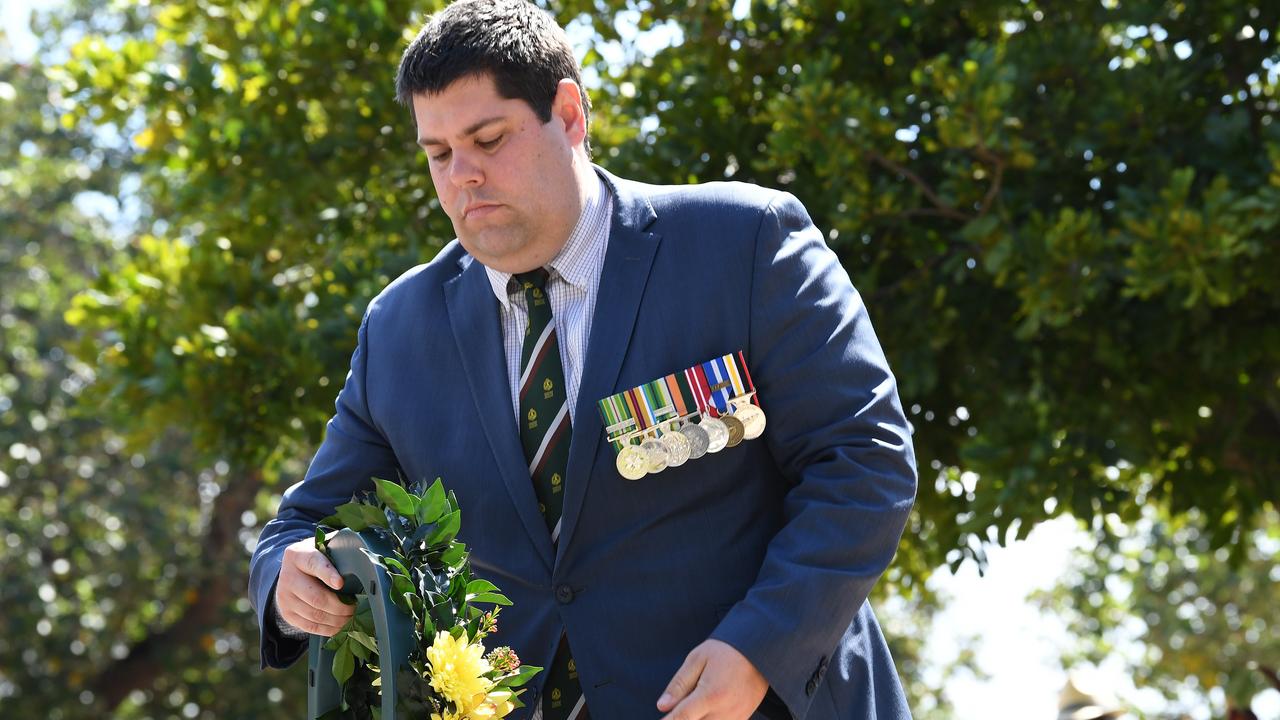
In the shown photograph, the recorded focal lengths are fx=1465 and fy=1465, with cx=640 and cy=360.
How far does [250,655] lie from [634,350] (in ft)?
34.6

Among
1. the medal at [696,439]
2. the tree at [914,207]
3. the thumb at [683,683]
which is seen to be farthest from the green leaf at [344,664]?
the tree at [914,207]

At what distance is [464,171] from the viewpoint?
7.24 feet

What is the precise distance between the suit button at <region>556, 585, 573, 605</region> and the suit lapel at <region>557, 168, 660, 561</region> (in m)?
0.05

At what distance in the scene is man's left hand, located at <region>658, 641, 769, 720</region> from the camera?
1912mm

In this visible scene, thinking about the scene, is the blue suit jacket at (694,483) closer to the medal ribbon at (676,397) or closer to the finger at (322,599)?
the medal ribbon at (676,397)

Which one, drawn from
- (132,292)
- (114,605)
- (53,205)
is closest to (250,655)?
(114,605)

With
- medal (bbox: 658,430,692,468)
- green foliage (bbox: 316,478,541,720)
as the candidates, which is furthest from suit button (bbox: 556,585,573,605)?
medal (bbox: 658,430,692,468)

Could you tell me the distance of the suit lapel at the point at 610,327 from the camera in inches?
86.9

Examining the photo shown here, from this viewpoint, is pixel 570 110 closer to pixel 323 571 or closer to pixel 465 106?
pixel 465 106

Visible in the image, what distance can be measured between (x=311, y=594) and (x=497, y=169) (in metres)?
0.69

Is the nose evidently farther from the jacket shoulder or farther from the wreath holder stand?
the wreath holder stand

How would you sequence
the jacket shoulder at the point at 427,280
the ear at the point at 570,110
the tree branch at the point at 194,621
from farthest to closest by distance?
the tree branch at the point at 194,621
the jacket shoulder at the point at 427,280
the ear at the point at 570,110

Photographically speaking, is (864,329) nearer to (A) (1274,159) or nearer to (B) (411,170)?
(A) (1274,159)

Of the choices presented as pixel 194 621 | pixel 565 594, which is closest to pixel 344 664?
pixel 565 594
